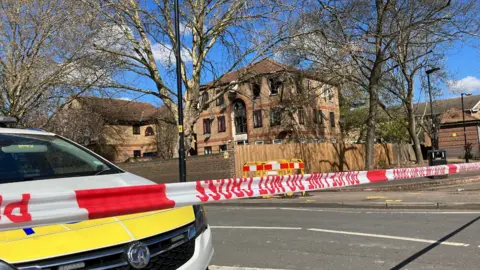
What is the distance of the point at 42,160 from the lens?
3.92 meters

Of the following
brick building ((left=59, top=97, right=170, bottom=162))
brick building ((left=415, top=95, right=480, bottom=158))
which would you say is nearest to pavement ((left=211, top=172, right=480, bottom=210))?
brick building ((left=59, top=97, right=170, bottom=162))

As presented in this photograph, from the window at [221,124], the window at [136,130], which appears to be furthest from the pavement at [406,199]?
the window at [136,130]

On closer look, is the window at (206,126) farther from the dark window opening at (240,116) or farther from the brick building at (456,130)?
the brick building at (456,130)

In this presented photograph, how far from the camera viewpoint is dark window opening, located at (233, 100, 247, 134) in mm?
45556

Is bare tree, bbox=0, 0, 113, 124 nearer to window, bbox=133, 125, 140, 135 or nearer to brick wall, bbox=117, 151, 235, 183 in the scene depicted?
brick wall, bbox=117, 151, 235, 183

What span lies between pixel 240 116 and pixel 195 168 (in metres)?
23.6

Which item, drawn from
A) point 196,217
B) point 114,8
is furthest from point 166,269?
Answer: point 114,8

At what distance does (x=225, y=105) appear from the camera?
4653cm

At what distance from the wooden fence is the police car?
59.2 feet

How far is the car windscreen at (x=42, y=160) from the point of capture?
10.9 feet

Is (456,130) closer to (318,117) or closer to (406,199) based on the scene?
(318,117)

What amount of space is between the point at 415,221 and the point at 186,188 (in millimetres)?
6601

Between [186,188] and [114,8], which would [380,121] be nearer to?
[114,8]

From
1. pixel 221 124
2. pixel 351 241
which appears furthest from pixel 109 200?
pixel 221 124
